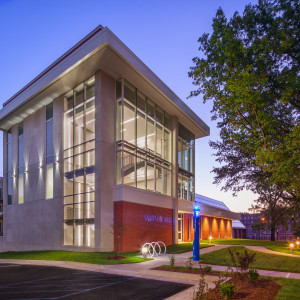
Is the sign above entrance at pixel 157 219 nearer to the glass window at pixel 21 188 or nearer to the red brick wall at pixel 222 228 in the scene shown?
the glass window at pixel 21 188

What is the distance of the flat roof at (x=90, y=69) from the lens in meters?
19.9

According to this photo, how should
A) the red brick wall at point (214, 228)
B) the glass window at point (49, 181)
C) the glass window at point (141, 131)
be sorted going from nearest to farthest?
the glass window at point (141, 131)
the glass window at point (49, 181)
the red brick wall at point (214, 228)

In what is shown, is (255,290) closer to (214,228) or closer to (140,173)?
(140,173)

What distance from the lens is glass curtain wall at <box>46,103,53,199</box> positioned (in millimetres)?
26859

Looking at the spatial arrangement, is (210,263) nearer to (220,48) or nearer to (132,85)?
(220,48)

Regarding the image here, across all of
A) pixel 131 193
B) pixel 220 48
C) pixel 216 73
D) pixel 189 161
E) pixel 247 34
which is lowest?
pixel 131 193

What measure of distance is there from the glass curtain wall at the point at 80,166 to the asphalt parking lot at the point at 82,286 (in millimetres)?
8691

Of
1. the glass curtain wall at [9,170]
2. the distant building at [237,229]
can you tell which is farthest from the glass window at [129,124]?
the distant building at [237,229]

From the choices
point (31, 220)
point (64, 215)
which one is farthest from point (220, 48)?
point (31, 220)

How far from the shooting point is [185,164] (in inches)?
1384

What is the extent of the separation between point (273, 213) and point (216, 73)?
1291 inches

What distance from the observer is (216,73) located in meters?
12.9

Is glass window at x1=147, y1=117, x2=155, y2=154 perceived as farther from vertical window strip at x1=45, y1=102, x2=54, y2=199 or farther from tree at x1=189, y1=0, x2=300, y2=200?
tree at x1=189, y1=0, x2=300, y2=200

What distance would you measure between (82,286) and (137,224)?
40.4 ft
